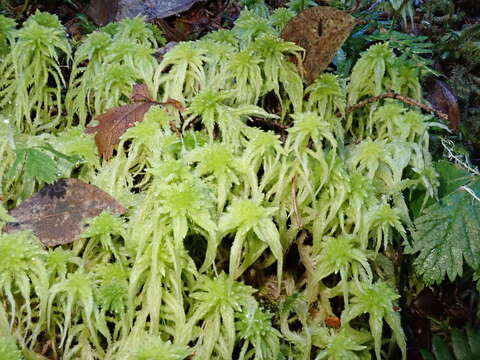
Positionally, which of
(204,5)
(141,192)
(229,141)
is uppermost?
(204,5)

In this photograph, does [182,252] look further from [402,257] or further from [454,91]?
[454,91]

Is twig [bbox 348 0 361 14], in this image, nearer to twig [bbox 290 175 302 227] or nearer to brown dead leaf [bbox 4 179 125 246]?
twig [bbox 290 175 302 227]

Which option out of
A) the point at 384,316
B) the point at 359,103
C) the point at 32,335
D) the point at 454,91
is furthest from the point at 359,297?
the point at 454,91

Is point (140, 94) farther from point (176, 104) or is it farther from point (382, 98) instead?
point (382, 98)

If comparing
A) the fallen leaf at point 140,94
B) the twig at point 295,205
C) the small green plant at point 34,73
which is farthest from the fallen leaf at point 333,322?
the small green plant at point 34,73

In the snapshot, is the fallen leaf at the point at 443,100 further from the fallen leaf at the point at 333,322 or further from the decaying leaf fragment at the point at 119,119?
the decaying leaf fragment at the point at 119,119

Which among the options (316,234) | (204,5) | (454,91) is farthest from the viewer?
(204,5)

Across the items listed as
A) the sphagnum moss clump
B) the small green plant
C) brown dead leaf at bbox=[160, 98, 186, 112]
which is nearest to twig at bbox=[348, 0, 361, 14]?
the sphagnum moss clump
